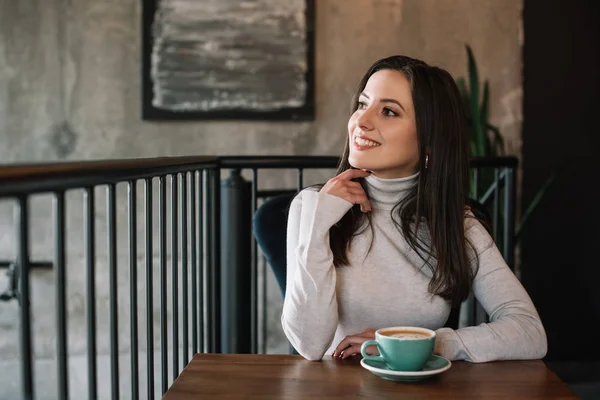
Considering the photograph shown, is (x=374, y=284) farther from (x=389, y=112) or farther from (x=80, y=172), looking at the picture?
(x=80, y=172)

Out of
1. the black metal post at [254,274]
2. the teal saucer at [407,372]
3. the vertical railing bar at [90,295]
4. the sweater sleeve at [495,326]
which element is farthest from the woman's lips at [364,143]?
the black metal post at [254,274]

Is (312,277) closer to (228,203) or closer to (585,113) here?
(228,203)

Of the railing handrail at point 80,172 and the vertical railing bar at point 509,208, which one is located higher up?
the railing handrail at point 80,172

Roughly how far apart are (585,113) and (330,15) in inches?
56.7

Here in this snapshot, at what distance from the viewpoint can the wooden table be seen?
1024 mm

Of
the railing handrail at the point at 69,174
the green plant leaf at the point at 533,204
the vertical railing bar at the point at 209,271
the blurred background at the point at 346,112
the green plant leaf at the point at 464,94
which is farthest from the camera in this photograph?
the blurred background at the point at 346,112

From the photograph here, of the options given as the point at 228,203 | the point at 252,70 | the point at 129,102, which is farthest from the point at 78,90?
the point at 228,203

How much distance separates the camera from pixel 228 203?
2.47m

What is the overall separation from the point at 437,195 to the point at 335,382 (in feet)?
1.99

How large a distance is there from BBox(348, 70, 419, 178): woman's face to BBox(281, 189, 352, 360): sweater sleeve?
0.11m

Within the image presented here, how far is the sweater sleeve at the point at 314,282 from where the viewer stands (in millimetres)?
1400

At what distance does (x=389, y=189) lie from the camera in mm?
1589

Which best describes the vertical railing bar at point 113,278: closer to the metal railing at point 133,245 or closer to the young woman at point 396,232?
the metal railing at point 133,245

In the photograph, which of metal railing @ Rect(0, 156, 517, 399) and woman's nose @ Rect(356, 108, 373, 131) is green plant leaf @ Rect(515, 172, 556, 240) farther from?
woman's nose @ Rect(356, 108, 373, 131)
